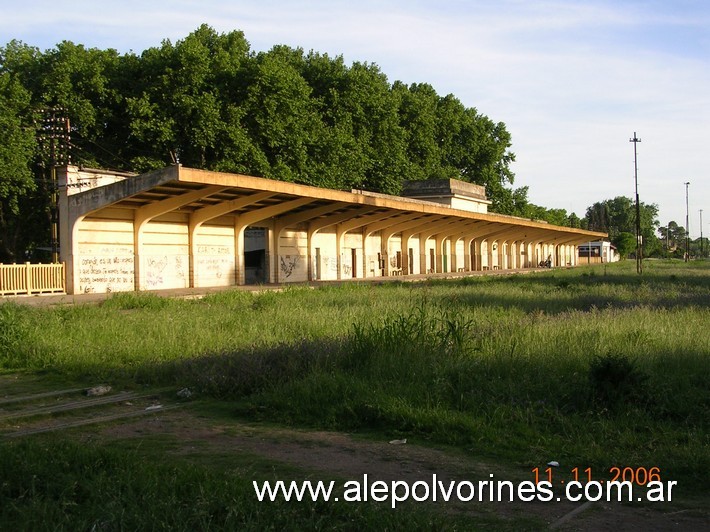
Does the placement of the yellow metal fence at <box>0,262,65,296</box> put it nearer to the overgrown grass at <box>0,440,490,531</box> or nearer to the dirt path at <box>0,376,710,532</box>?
the dirt path at <box>0,376,710,532</box>

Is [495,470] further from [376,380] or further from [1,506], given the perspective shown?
[1,506]

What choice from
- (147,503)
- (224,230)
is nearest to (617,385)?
(147,503)

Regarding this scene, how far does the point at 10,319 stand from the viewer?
12.7 m

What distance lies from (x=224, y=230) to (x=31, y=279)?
932 cm

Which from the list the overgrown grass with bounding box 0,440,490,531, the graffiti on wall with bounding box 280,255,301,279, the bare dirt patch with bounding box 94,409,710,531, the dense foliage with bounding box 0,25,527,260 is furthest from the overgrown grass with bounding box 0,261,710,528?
the dense foliage with bounding box 0,25,527,260

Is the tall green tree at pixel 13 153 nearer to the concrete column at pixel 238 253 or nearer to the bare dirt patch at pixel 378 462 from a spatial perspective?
the concrete column at pixel 238 253

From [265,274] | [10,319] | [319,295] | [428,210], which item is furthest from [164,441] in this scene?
[428,210]

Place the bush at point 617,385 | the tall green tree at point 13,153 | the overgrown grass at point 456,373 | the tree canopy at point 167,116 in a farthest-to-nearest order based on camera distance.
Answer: the tree canopy at point 167,116 → the tall green tree at point 13,153 → the bush at point 617,385 → the overgrown grass at point 456,373

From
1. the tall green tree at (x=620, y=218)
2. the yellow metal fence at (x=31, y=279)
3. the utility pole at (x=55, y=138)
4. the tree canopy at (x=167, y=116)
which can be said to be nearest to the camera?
the yellow metal fence at (x=31, y=279)

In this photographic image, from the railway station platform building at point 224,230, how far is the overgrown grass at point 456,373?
1038cm

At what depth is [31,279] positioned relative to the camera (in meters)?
23.5

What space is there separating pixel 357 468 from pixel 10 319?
9.04m

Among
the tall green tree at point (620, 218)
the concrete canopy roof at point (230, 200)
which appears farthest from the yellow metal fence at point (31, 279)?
the tall green tree at point (620, 218)

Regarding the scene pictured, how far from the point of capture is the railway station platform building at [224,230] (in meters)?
24.3
